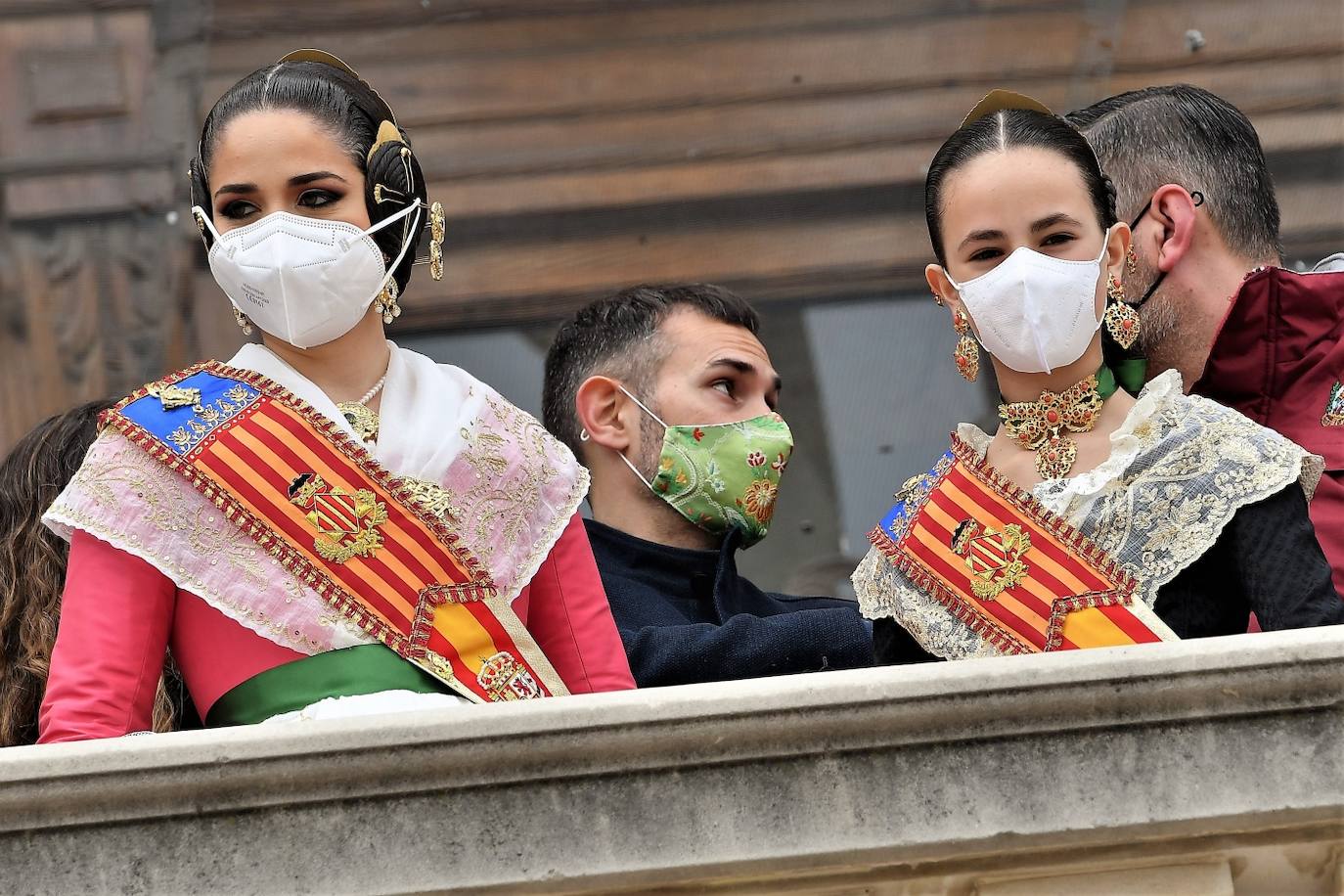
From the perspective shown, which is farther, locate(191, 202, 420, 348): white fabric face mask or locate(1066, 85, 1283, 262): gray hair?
locate(1066, 85, 1283, 262): gray hair

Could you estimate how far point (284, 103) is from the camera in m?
3.34

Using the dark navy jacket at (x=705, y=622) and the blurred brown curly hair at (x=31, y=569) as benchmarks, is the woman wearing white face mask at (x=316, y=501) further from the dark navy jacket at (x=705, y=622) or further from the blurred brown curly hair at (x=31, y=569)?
the blurred brown curly hair at (x=31, y=569)

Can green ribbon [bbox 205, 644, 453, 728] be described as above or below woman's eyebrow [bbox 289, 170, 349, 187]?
below

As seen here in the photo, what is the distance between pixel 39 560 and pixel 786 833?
1713 millimetres

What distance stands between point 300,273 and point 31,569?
967mm

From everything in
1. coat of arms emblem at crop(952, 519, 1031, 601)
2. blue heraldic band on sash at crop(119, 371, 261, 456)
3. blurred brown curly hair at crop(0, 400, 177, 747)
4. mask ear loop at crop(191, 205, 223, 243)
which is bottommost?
blurred brown curly hair at crop(0, 400, 177, 747)

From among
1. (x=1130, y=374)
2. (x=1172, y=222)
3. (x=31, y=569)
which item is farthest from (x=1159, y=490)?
(x=31, y=569)

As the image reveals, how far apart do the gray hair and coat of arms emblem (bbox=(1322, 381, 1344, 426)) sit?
54 centimetres

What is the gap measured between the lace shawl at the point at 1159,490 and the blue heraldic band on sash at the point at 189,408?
3.47ft

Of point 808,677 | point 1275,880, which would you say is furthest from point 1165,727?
point 808,677

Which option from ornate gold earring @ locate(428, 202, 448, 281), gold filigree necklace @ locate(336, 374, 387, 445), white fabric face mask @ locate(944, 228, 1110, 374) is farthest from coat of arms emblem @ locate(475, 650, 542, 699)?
white fabric face mask @ locate(944, 228, 1110, 374)

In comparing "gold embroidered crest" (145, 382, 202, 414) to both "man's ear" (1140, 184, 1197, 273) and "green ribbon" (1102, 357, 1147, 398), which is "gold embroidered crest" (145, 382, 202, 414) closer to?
"green ribbon" (1102, 357, 1147, 398)

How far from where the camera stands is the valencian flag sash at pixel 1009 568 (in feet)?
10.4

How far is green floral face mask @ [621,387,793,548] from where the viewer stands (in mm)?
4309
